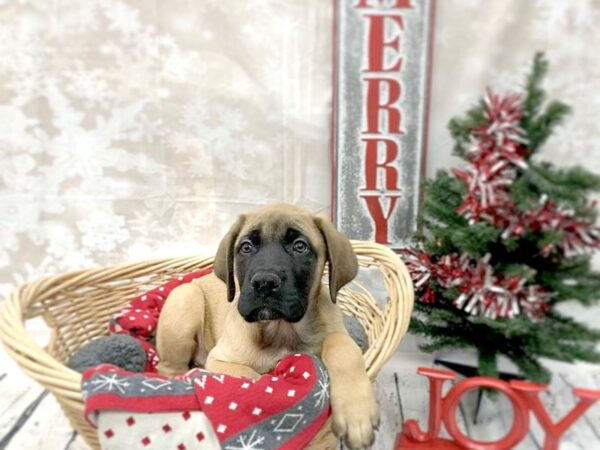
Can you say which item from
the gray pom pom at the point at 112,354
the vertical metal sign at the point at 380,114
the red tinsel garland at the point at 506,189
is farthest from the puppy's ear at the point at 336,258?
the gray pom pom at the point at 112,354

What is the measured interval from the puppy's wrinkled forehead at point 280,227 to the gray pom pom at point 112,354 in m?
0.62

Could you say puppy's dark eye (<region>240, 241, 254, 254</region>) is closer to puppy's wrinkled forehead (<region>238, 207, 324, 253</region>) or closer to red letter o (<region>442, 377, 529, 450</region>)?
puppy's wrinkled forehead (<region>238, 207, 324, 253</region>)

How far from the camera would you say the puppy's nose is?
60.1 inches

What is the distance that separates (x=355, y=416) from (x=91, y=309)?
1.31 m

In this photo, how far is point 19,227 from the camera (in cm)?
267

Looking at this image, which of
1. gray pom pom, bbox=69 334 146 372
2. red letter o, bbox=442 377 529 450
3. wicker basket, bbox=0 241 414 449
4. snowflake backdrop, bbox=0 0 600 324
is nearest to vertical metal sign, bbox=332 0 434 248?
snowflake backdrop, bbox=0 0 600 324

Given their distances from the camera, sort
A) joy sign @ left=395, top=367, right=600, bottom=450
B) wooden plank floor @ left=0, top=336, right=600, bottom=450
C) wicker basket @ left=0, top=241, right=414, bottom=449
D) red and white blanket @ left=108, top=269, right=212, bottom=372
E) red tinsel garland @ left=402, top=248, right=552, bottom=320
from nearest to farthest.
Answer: wicker basket @ left=0, top=241, right=414, bottom=449
joy sign @ left=395, top=367, right=600, bottom=450
red tinsel garland @ left=402, top=248, right=552, bottom=320
wooden plank floor @ left=0, top=336, right=600, bottom=450
red and white blanket @ left=108, top=269, right=212, bottom=372

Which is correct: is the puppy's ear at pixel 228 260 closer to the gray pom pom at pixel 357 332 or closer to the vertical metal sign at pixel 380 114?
the gray pom pom at pixel 357 332

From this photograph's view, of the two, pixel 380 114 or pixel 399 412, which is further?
pixel 380 114

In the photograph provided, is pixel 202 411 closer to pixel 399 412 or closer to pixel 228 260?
pixel 228 260

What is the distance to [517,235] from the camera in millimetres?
1764

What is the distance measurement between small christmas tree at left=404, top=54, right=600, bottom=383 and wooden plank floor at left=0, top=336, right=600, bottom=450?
12.0 inches

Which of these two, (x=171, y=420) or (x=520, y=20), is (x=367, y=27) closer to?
(x=520, y=20)

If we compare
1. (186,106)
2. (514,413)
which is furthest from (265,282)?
(186,106)
